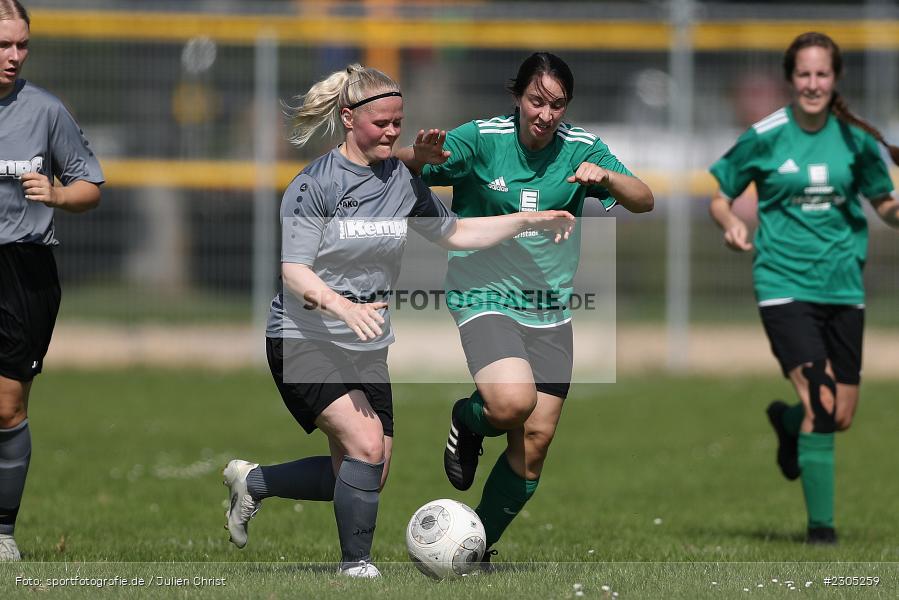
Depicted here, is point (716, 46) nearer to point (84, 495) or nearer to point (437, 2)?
point (437, 2)

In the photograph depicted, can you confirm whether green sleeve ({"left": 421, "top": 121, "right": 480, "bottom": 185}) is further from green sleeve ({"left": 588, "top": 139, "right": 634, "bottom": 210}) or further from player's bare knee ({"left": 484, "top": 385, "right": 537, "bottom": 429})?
player's bare knee ({"left": 484, "top": 385, "right": 537, "bottom": 429})

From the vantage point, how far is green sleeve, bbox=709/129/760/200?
26.5ft

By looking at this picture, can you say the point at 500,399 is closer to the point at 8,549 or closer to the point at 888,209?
the point at 8,549

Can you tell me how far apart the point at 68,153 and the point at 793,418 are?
166 inches

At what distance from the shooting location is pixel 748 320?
53.0 ft

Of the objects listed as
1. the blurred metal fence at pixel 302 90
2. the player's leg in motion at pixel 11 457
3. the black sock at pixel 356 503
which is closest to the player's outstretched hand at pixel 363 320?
the black sock at pixel 356 503

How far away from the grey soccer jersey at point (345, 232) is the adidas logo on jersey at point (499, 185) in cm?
37

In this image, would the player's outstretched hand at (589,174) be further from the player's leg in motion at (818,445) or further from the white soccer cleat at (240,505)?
the player's leg in motion at (818,445)

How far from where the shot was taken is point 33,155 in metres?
6.62

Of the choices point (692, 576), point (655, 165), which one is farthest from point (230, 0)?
point (692, 576)

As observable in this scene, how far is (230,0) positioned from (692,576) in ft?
38.4

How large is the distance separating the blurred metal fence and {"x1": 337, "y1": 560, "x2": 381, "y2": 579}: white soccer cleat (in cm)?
997

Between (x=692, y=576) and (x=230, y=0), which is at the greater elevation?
(x=230, y=0)

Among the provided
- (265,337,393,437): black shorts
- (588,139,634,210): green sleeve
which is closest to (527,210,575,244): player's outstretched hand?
(588,139,634,210): green sleeve
